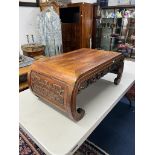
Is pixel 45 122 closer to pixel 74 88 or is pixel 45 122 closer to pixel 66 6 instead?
pixel 74 88

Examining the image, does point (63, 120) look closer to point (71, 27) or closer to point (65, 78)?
point (65, 78)

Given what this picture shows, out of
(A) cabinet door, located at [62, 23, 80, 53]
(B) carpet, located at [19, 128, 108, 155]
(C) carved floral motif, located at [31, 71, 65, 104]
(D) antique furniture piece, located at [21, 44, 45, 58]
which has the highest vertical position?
(A) cabinet door, located at [62, 23, 80, 53]

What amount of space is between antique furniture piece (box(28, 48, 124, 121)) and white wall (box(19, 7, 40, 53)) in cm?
190

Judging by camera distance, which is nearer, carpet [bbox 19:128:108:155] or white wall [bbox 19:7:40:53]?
carpet [bbox 19:128:108:155]

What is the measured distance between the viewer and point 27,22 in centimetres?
267

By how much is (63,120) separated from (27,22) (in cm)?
234

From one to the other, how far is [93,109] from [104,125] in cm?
60

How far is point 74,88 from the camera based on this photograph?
0.71 m

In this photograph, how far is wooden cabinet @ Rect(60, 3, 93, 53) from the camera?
261 cm

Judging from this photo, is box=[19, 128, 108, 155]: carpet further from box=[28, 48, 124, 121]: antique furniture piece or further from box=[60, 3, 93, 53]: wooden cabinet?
box=[60, 3, 93, 53]: wooden cabinet

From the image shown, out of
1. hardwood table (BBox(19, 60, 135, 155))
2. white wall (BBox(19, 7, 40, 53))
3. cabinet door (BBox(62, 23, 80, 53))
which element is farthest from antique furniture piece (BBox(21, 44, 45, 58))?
hardwood table (BBox(19, 60, 135, 155))

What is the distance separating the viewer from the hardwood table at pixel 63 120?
680 millimetres

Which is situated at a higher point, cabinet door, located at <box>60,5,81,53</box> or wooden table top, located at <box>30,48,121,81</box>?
cabinet door, located at <box>60,5,81,53</box>
